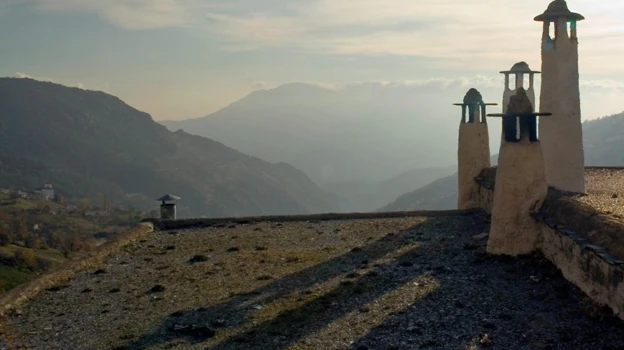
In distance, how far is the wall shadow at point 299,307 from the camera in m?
12.4

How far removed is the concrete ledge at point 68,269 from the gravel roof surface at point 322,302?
1.14ft

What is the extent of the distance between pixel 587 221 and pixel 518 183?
2.69 meters

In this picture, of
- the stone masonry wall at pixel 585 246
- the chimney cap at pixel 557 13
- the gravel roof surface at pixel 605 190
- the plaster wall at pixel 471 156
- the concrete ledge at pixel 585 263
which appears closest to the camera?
the concrete ledge at pixel 585 263

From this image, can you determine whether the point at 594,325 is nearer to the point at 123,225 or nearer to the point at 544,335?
the point at 544,335

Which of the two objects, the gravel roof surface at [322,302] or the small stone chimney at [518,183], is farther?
the small stone chimney at [518,183]

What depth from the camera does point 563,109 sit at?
18875 mm

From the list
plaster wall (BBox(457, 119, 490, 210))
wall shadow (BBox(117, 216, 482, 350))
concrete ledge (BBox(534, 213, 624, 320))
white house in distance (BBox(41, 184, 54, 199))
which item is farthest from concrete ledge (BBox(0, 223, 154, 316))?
white house in distance (BBox(41, 184, 54, 199))

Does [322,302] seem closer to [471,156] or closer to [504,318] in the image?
[504,318]

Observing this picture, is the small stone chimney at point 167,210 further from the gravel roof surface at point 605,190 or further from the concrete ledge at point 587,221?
the gravel roof surface at point 605,190

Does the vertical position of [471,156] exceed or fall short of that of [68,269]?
it exceeds it

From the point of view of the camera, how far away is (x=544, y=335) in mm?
11297

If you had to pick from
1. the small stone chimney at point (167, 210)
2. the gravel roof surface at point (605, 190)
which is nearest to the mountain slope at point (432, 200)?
the gravel roof surface at point (605, 190)

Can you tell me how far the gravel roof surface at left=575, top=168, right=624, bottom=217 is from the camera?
1577 cm

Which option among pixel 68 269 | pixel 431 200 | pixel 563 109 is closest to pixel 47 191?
pixel 431 200
